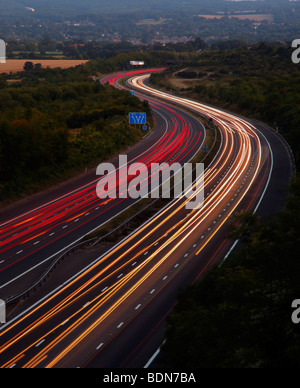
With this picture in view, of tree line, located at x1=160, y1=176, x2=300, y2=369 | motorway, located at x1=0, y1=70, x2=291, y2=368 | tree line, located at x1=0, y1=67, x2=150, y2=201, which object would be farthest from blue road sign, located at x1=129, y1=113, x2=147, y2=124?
tree line, located at x1=160, y1=176, x2=300, y2=369

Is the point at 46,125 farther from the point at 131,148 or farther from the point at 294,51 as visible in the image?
the point at 294,51

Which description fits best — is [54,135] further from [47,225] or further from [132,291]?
[132,291]

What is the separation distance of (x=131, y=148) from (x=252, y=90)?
58.2 metres

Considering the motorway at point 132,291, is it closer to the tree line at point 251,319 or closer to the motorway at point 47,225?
the motorway at point 47,225

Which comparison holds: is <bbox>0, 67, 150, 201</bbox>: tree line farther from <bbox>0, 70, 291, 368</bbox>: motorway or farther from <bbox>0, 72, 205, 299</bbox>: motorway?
<bbox>0, 70, 291, 368</bbox>: motorway

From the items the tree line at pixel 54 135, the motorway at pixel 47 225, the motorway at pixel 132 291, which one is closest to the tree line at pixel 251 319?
the motorway at pixel 132 291

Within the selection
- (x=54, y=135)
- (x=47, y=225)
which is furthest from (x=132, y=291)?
(x=54, y=135)

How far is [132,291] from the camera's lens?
119 ft

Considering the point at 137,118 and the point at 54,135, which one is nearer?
the point at 54,135

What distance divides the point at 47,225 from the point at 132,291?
14.9 m

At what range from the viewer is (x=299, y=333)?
19094 millimetres

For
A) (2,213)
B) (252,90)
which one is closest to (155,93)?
(252,90)

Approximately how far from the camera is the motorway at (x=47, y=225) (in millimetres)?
38969

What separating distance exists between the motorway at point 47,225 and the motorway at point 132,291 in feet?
12.0
